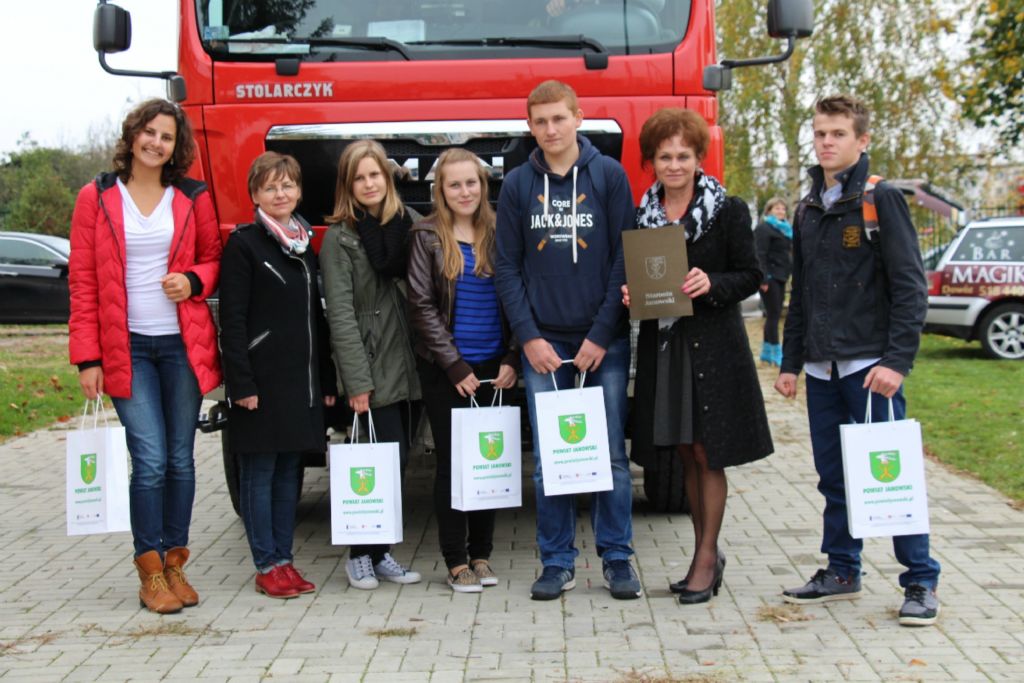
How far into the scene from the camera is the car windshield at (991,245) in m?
14.8

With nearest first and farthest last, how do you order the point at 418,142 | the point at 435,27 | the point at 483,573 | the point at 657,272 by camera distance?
the point at 657,272, the point at 483,573, the point at 418,142, the point at 435,27

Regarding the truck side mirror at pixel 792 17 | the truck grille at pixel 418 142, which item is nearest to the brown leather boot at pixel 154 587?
the truck grille at pixel 418 142

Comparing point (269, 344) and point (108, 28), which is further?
point (108, 28)

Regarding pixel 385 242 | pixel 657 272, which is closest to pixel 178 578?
pixel 385 242

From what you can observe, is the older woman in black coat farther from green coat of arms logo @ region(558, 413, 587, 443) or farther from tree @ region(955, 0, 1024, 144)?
tree @ region(955, 0, 1024, 144)

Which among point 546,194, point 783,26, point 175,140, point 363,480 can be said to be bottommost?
point 363,480

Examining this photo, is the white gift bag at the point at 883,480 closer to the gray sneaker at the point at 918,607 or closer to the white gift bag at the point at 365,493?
the gray sneaker at the point at 918,607

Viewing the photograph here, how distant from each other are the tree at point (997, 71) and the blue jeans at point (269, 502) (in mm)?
13808

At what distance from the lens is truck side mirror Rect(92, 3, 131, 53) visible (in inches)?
235

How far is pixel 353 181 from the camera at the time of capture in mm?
5320

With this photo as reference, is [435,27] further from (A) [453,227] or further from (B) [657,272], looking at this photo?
(B) [657,272]

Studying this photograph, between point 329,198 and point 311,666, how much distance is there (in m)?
2.31

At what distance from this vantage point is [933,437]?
953 cm

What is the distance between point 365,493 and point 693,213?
176 centimetres
